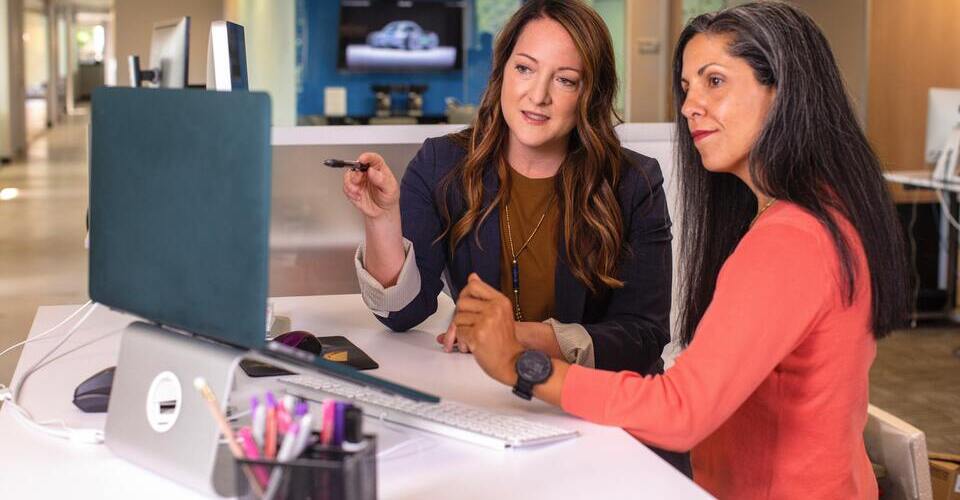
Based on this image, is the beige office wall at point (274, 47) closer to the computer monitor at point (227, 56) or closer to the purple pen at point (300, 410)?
the computer monitor at point (227, 56)

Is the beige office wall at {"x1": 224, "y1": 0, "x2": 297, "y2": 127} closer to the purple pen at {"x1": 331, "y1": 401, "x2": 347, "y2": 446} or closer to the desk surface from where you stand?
the desk surface

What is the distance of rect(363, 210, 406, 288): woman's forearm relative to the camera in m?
2.04

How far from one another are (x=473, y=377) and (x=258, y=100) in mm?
765

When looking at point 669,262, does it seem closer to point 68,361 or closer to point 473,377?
point 473,377

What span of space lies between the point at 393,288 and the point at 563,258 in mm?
344

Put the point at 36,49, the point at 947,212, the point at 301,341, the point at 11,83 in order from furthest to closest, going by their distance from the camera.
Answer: the point at 36,49
the point at 11,83
the point at 947,212
the point at 301,341

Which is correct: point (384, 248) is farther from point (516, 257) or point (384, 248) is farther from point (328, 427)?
point (328, 427)

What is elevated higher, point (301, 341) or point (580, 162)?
point (580, 162)

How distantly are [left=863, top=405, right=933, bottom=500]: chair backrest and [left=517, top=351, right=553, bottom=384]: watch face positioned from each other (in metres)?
0.61

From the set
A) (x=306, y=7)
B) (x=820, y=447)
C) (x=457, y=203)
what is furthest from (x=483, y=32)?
(x=820, y=447)

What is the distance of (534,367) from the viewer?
1.52 m

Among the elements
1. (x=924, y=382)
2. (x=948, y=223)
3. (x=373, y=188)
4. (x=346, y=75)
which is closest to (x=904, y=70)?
(x=948, y=223)

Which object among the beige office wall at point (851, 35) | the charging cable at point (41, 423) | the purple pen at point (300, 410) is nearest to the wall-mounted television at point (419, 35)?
the beige office wall at point (851, 35)

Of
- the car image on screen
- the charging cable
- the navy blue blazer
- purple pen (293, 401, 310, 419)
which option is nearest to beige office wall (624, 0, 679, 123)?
the car image on screen
